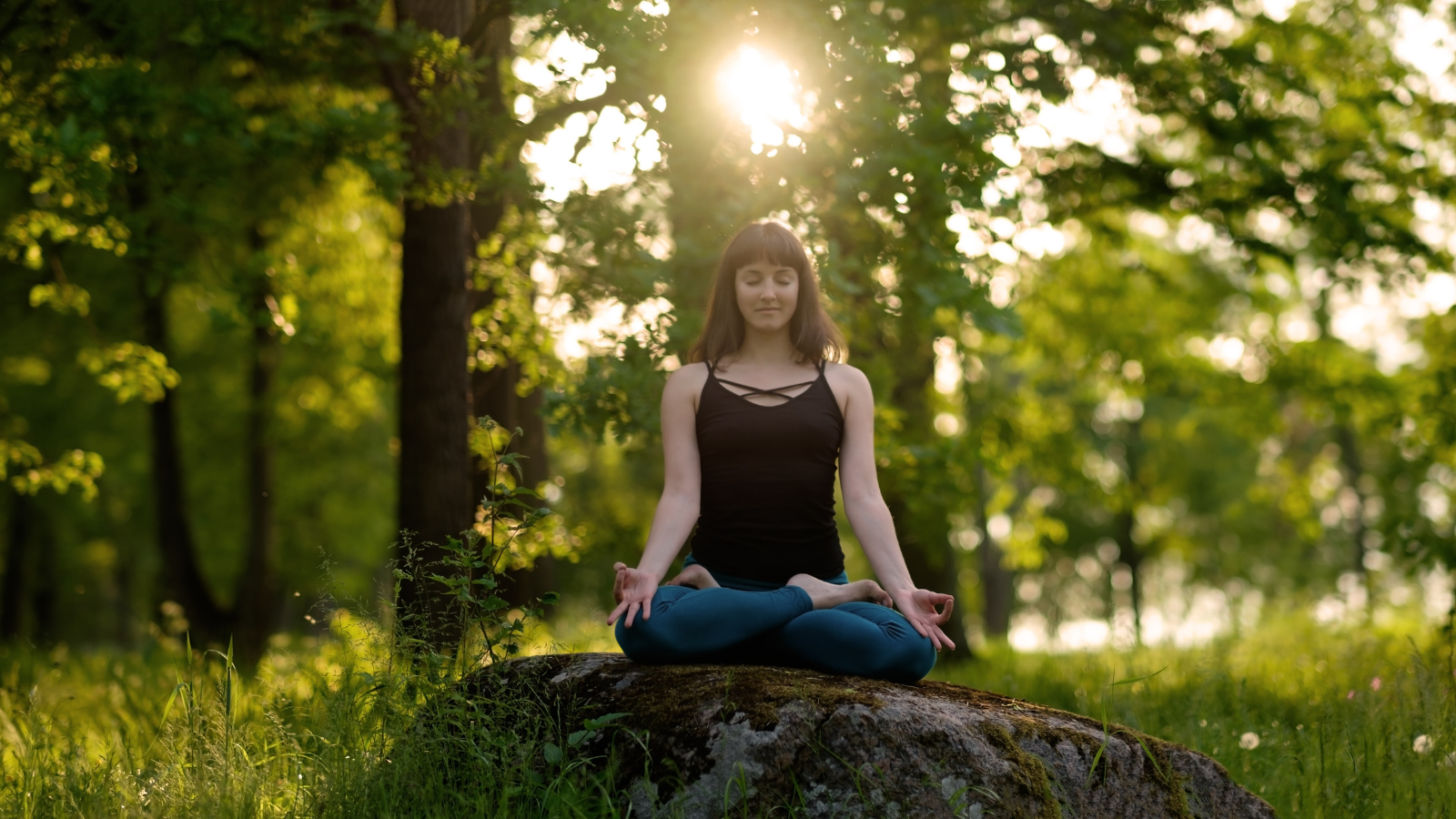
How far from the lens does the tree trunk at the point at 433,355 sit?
590 cm

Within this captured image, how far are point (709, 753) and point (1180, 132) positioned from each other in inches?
353

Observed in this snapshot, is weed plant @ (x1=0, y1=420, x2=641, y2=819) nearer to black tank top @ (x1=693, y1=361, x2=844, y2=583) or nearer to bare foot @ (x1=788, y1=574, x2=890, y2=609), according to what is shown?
black tank top @ (x1=693, y1=361, x2=844, y2=583)

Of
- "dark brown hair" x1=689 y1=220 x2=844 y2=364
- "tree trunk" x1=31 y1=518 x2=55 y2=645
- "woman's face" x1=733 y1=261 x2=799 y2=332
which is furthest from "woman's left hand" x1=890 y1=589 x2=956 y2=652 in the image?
"tree trunk" x1=31 y1=518 x2=55 y2=645

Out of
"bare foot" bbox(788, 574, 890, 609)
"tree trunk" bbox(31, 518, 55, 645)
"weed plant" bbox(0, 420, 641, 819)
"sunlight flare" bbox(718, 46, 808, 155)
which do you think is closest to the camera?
"weed plant" bbox(0, 420, 641, 819)

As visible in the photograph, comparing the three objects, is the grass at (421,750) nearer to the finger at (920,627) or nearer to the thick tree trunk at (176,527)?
the finger at (920,627)

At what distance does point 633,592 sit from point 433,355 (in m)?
2.79

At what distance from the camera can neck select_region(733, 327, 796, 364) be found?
4.26 m

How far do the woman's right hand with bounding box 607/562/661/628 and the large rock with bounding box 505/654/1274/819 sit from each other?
0.70 feet

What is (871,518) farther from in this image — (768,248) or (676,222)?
(676,222)

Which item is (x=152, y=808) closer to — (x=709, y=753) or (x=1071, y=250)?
(x=709, y=753)

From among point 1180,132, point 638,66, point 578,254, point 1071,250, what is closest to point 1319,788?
point 638,66

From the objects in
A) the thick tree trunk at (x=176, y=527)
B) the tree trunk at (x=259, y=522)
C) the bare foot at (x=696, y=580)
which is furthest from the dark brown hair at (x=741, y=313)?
the thick tree trunk at (x=176, y=527)

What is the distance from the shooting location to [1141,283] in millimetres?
14547

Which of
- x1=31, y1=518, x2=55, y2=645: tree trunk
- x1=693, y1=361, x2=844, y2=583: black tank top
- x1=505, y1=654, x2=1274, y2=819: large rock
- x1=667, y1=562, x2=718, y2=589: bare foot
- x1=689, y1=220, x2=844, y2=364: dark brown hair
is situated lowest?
x1=31, y1=518, x2=55, y2=645: tree trunk
